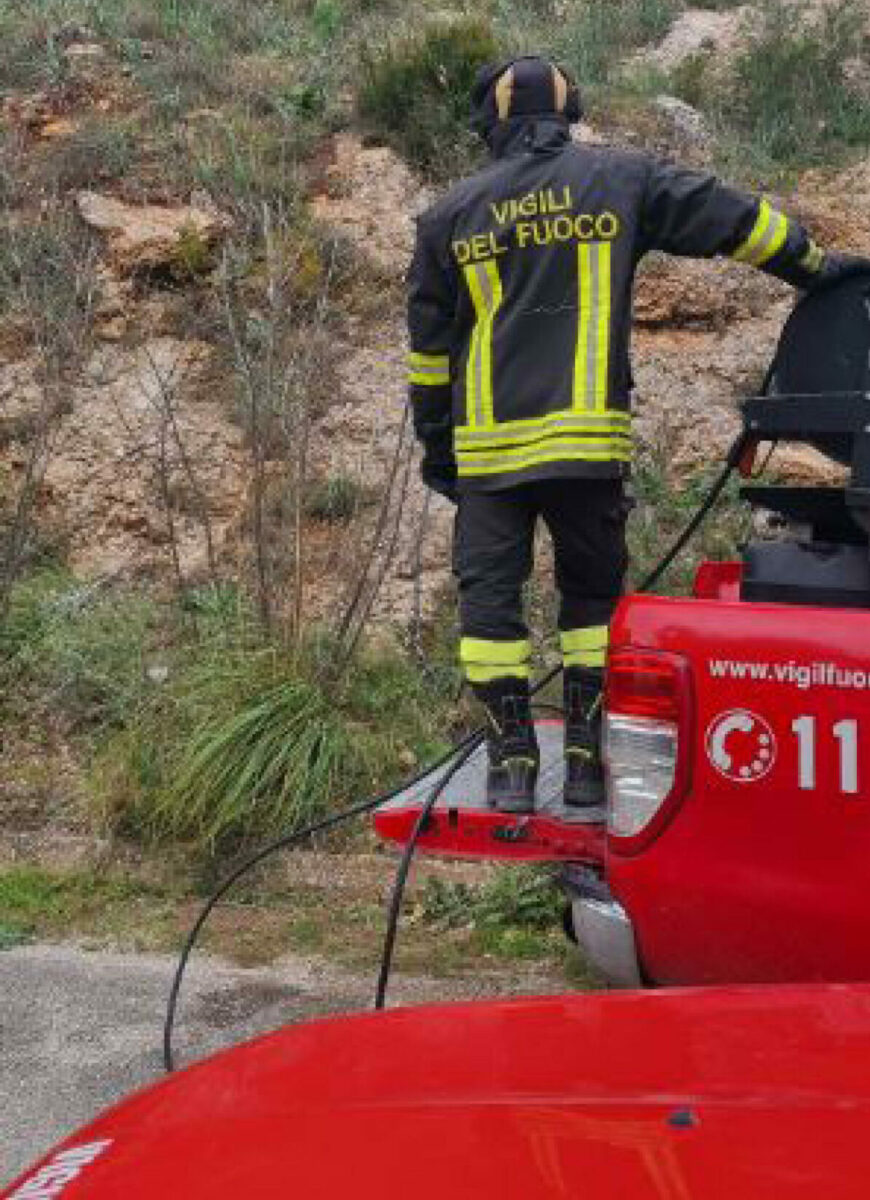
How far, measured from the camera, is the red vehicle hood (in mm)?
1646

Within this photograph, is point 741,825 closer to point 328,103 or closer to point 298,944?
point 298,944

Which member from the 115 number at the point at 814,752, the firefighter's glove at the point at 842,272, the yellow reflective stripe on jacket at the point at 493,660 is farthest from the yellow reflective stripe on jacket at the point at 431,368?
the 115 number at the point at 814,752

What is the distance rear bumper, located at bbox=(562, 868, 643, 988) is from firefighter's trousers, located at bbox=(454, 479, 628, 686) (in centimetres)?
88

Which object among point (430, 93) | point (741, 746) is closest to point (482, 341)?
point (741, 746)

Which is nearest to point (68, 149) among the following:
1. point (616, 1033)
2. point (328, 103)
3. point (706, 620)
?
point (328, 103)

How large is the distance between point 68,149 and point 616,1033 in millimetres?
8570

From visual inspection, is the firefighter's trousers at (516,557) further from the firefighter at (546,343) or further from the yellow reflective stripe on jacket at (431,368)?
the yellow reflective stripe on jacket at (431,368)

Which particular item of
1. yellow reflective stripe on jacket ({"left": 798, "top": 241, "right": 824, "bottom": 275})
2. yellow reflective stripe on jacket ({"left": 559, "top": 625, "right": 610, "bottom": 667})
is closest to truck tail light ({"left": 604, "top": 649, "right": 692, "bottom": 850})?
yellow reflective stripe on jacket ({"left": 559, "top": 625, "right": 610, "bottom": 667})

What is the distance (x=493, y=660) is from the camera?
411 centimetres

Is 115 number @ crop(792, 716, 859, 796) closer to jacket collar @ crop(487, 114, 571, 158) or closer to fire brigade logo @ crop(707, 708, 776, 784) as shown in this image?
fire brigade logo @ crop(707, 708, 776, 784)

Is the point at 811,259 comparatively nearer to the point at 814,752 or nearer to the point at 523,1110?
the point at 814,752

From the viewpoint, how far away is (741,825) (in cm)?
280

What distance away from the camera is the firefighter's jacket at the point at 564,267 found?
393 centimetres

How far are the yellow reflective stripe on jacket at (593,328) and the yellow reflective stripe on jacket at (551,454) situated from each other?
0.30 feet
